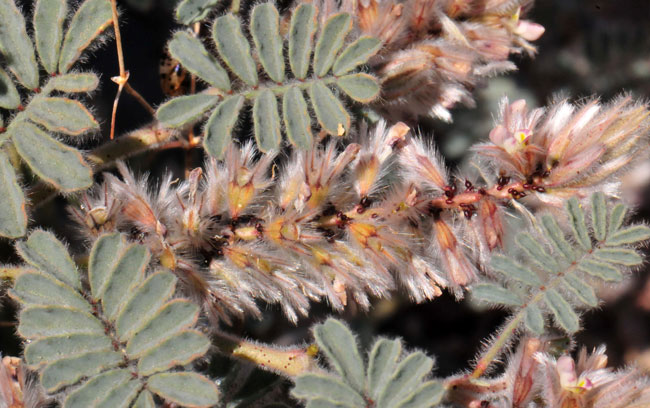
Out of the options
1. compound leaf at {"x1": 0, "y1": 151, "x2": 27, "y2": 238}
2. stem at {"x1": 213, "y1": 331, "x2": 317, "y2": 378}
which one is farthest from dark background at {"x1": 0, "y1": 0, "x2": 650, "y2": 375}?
compound leaf at {"x1": 0, "y1": 151, "x2": 27, "y2": 238}

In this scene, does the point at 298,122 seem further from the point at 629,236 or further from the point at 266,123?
the point at 629,236

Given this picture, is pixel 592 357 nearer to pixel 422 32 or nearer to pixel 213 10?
pixel 422 32

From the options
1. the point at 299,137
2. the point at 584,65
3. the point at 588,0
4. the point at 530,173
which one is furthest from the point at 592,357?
the point at 588,0

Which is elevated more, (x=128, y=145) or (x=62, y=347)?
(x=128, y=145)

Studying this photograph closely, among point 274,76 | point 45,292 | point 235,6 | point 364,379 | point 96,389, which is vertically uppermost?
point 235,6

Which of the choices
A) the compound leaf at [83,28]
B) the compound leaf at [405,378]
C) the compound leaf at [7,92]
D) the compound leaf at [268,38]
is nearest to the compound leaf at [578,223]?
the compound leaf at [405,378]

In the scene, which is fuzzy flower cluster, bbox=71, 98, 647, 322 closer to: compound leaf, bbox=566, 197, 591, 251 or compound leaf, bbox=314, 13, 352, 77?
compound leaf, bbox=566, 197, 591, 251

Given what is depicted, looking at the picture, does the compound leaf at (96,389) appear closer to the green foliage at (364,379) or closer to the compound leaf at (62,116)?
the green foliage at (364,379)

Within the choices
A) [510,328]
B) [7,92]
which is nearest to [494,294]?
[510,328]
